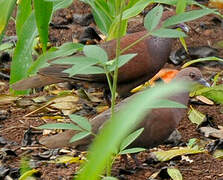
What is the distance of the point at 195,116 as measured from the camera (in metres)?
4.70

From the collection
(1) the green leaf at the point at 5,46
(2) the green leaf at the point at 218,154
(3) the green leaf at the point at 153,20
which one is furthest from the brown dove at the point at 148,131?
(1) the green leaf at the point at 5,46

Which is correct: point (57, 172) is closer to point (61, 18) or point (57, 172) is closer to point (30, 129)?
point (30, 129)

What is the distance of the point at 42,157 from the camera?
396 cm

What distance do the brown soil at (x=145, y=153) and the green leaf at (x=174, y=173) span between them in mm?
59

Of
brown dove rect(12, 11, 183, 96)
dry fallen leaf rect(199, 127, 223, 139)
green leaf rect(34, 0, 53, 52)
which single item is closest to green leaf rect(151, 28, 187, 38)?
green leaf rect(34, 0, 53, 52)

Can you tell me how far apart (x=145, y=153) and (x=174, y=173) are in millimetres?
608

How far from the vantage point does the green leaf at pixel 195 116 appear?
4.61 meters

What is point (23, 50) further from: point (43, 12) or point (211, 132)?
point (211, 132)

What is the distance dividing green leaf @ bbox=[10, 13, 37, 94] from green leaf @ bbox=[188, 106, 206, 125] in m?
1.34

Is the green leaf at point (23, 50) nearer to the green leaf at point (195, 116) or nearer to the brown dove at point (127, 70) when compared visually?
the brown dove at point (127, 70)

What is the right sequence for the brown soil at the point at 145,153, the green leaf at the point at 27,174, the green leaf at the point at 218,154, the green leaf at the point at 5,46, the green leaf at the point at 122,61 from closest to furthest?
the green leaf at the point at 122,61
the green leaf at the point at 27,174
the brown soil at the point at 145,153
the green leaf at the point at 218,154
the green leaf at the point at 5,46

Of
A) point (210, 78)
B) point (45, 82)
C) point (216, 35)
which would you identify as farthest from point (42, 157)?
point (216, 35)

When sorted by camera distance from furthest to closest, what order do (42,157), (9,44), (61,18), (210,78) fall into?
(61,18) < (9,44) < (210,78) < (42,157)

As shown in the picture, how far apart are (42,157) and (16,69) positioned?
1.07 meters
